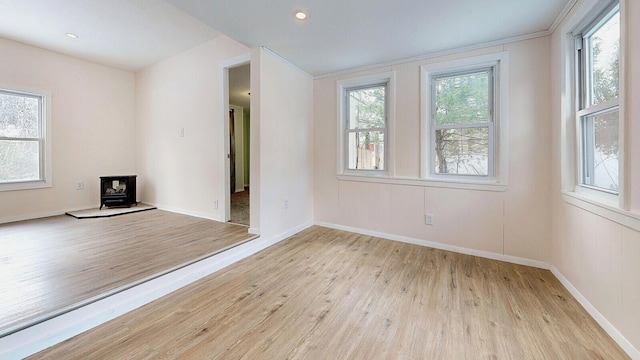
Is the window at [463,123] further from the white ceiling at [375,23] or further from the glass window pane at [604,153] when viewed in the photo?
the glass window pane at [604,153]

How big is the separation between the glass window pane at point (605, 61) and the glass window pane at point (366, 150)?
1.96 m

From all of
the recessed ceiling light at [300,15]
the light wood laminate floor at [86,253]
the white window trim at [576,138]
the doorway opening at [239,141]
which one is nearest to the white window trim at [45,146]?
the light wood laminate floor at [86,253]

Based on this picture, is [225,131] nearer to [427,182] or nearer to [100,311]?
[100,311]

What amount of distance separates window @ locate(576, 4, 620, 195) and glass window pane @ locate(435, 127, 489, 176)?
0.79 meters

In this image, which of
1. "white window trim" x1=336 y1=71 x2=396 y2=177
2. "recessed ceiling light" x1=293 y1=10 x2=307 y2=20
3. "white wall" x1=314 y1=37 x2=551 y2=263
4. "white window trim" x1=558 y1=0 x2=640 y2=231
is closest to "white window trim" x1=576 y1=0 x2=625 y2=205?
"white window trim" x1=558 y1=0 x2=640 y2=231

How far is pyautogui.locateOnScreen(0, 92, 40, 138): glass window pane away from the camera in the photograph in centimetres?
362

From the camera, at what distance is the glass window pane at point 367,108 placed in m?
3.37

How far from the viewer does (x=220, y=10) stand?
209 centimetres

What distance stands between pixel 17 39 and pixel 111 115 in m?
1.43

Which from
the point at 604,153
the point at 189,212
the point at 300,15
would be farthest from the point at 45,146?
the point at 604,153

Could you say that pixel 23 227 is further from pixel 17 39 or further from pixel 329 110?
pixel 329 110

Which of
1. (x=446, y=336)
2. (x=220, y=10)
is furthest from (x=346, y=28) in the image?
(x=446, y=336)

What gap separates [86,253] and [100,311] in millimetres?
1236

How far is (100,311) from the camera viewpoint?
5.22 feet
